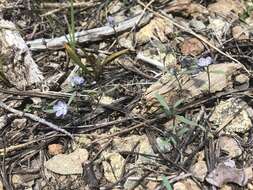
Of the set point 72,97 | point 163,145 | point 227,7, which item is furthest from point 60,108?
point 227,7

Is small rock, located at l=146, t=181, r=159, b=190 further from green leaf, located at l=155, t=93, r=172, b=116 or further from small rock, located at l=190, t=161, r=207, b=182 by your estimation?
green leaf, located at l=155, t=93, r=172, b=116

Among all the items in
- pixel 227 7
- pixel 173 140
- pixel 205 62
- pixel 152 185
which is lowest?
pixel 152 185

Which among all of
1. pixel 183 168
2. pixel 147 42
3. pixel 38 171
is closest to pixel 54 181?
pixel 38 171

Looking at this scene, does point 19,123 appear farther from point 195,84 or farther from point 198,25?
point 198,25

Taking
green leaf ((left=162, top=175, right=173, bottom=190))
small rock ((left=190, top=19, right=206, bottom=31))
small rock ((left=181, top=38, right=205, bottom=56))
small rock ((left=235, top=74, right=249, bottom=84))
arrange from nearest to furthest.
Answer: green leaf ((left=162, top=175, right=173, bottom=190)), small rock ((left=235, top=74, right=249, bottom=84)), small rock ((left=181, top=38, right=205, bottom=56)), small rock ((left=190, top=19, right=206, bottom=31))

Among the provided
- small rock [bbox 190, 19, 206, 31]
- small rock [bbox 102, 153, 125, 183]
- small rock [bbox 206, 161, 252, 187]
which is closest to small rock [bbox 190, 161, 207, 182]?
small rock [bbox 206, 161, 252, 187]
